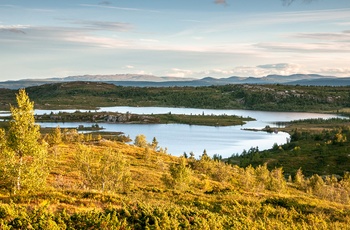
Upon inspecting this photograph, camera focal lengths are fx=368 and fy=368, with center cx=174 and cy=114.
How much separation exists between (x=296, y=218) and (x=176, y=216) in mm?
13505

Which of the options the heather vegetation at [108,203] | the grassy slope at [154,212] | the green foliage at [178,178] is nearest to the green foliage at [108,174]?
the heather vegetation at [108,203]

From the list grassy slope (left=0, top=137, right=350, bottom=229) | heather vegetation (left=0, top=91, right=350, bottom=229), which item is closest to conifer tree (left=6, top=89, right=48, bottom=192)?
heather vegetation (left=0, top=91, right=350, bottom=229)

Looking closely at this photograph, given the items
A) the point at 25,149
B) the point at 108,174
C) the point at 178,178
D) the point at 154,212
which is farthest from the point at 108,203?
the point at 178,178

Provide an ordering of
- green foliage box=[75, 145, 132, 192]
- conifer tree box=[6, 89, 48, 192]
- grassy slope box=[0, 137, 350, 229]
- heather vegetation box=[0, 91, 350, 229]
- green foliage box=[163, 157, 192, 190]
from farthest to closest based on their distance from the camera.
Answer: green foliage box=[163, 157, 192, 190] → green foliage box=[75, 145, 132, 192] → conifer tree box=[6, 89, 48, 192] → heather vegetation box=[0, 91, 350, 229] → grassy slope box=[0, 137, 350, 229]

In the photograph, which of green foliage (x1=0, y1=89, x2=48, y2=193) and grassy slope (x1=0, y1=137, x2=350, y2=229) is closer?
grassy slope (x1=0, y1=137, x2=350, y2=229)

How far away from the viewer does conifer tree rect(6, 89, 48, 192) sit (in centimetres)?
3353

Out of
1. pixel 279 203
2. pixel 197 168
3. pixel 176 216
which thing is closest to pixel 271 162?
pixel 197 168

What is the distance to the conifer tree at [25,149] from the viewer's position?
33531 millimetres

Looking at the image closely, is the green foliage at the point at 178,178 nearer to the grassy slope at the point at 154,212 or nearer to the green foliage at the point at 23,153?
the grassy slope at the point at 154,212

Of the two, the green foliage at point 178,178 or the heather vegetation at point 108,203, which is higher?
the heather vegetation at point 108,203

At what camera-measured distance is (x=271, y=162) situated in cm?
17312

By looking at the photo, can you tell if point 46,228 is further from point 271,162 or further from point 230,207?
point 271,162

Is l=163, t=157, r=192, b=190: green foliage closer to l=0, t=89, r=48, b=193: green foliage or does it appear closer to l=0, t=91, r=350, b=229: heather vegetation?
l=0, t=91, r=350, b=229: heather vegetation

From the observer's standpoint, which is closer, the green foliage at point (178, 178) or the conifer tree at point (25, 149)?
the conifer tree at point (25, 149)
